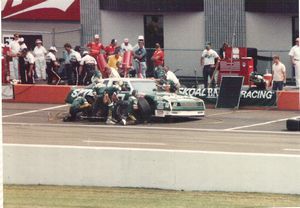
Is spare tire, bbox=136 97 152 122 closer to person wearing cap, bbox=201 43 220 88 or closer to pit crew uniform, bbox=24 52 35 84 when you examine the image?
person wearing cap, bbox=201 43 220 88

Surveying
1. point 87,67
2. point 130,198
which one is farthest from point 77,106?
point 130,198

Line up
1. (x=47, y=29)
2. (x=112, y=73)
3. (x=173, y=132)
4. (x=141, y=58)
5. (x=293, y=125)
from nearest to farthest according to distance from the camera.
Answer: (x=173, y=132) → (x=293, y=125) → (x=112, y=73) → (x=141, y=58) → (x=47, y=29)

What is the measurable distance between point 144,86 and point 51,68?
6693 millimetres

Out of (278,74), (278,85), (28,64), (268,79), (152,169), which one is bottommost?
(152,169)

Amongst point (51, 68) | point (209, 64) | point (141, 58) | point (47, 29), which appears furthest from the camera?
point (47, 29)

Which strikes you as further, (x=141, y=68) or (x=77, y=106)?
(x=141, y=68)

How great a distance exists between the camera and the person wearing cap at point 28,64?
29.8 meters

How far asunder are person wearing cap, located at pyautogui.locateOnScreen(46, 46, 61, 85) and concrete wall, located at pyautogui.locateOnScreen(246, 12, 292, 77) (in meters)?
8.32

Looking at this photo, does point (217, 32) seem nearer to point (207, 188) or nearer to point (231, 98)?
point (231, 98)

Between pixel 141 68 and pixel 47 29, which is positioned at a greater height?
pixel 47 29

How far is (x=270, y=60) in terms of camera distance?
29.5 metres

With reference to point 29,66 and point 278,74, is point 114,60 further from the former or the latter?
point 278,74

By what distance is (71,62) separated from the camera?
2944 cm

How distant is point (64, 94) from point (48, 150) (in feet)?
52.4
